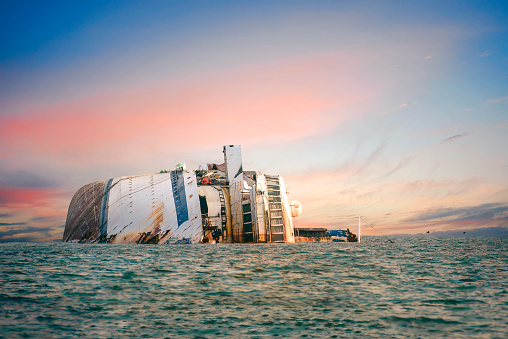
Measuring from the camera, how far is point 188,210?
73500mm

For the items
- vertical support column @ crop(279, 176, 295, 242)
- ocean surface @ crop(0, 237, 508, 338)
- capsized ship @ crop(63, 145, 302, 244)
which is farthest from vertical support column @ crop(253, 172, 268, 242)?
ocean surface @ crop(0, 237, 508, 338)

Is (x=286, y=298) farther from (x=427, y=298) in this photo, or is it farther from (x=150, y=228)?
(x=150, y=228)

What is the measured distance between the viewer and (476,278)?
78.3 feet

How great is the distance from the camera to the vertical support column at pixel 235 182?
247 ft

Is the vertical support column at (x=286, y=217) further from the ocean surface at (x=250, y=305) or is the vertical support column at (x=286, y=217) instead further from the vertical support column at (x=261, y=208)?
the ocean surface at (x=250, y=305)

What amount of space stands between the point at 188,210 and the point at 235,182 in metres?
11.3

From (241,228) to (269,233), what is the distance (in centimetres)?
665

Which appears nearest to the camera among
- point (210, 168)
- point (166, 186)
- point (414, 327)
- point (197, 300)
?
point (414, 327)

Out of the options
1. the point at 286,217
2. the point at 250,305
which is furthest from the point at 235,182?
the point at 250,305

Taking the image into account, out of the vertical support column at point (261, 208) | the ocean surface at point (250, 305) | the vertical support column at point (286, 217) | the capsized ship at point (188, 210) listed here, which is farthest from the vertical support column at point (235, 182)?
the ocean surface at point (250, 305)

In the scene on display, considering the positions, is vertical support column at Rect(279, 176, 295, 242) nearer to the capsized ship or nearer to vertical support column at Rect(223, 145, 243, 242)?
the capsized ship

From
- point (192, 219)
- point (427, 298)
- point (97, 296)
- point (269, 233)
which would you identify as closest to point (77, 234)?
point (192, 219)

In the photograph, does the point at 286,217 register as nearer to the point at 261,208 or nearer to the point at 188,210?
the point at 261,208

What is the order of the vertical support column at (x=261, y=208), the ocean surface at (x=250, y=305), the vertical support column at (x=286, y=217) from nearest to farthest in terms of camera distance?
the ocean surface at (x=250, y=305), the vertical support column at (x=261, y=208), the vertical support column at (x=286, y=217)
